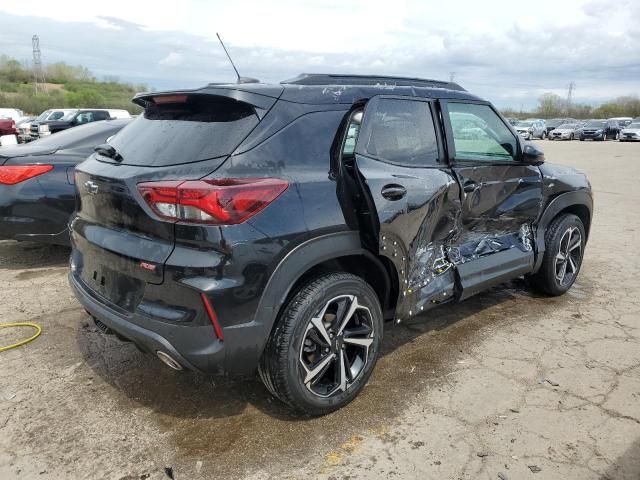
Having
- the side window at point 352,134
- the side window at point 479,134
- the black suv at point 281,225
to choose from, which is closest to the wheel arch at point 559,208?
the side window at point 479,134

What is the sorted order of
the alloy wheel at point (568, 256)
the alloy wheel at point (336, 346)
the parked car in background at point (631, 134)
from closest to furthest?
the alloy wheel at point (336, 346) < the alloy wheel at point (568, 256) < the parked car in background at point (631, 134)

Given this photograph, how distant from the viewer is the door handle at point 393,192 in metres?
2.89

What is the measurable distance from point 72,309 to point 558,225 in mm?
4224

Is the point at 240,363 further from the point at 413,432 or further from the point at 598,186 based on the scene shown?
the point at 598,186

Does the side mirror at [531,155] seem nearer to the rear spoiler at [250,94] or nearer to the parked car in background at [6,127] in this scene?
the rear spoiler at [250,94]

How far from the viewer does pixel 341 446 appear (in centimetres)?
263

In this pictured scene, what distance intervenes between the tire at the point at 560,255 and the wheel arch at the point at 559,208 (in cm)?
9

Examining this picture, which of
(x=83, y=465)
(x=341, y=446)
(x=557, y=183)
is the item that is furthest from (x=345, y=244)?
(x=557, y=183)

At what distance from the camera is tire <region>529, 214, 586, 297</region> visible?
450 centimetres

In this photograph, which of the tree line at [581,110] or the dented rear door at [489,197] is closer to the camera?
the dented rear door at [489,197]

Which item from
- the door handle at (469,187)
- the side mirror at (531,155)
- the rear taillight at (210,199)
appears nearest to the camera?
the rear taillight at (210,199)

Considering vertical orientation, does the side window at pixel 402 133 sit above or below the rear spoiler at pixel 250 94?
below

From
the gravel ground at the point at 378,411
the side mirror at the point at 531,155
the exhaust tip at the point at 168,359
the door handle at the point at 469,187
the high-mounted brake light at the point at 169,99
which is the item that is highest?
the high-mounted brake light at the point at 169,99

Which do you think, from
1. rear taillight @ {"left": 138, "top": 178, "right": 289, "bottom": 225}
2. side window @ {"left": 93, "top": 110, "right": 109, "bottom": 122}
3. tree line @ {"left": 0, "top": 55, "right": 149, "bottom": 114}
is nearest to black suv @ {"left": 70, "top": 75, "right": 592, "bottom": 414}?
rear taillight @ {"left": 138, "top": 178, "right": 289, "bottom": 225}
